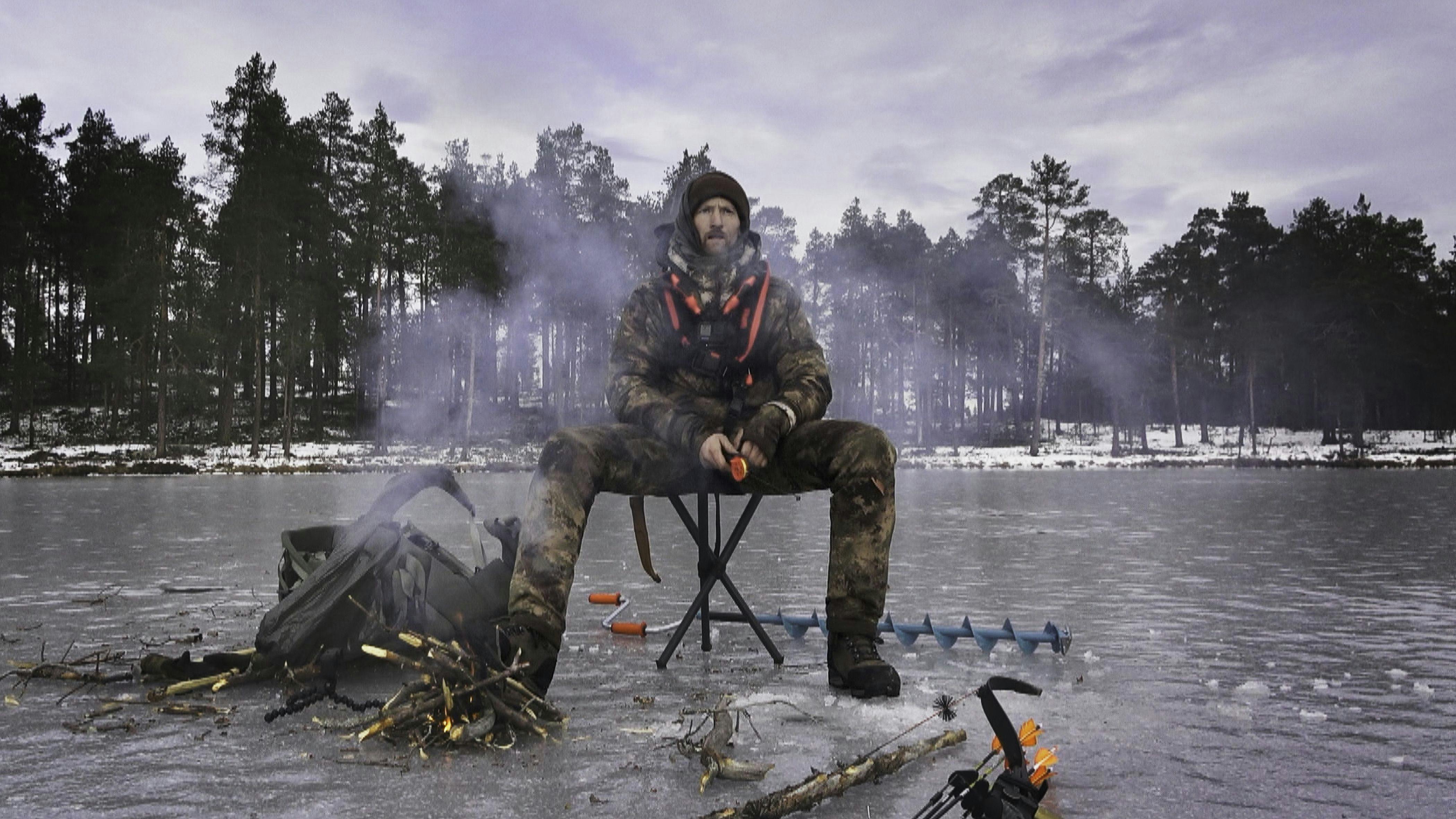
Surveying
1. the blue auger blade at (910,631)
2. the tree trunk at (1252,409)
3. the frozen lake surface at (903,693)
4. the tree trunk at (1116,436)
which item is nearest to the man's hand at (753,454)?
the frozen lake surface at (903,693)

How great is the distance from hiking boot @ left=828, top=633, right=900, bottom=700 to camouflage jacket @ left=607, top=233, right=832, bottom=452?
0.83 m

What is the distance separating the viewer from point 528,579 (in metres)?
3.11

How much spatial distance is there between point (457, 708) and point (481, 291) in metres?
36.8

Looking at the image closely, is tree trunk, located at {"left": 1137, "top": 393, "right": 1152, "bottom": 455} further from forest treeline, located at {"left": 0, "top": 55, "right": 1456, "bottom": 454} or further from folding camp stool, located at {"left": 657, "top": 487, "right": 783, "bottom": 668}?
folding camp stool, located at {"left": 657, "top": 487, "right": 783, "bottom": 668}

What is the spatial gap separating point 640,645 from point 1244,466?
3284 cm

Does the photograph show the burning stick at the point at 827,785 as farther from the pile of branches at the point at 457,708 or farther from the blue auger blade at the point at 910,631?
the blue auger blade at the point at 910,631

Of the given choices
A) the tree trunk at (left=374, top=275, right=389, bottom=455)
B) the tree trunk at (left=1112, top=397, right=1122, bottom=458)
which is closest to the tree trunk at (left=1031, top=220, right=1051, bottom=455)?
the tree trunk at (left=1112, top=397, right=1122, bottom=458)

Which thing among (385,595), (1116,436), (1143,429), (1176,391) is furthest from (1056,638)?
(1143,429)

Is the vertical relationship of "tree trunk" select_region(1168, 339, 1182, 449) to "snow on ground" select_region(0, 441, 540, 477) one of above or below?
above

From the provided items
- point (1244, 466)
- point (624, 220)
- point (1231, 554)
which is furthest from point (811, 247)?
point (1231, 554)

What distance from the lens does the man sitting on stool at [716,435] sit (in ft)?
Answer: 10.5

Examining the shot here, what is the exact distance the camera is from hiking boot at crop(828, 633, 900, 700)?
10.3ft

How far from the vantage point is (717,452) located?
10.7ft

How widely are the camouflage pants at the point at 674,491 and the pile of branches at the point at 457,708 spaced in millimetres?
276
